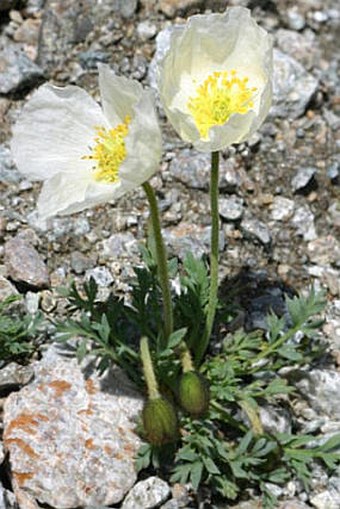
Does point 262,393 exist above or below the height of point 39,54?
below

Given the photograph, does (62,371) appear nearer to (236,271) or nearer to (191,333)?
(191,333)

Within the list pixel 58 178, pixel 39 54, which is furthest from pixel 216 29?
pixel 39 54

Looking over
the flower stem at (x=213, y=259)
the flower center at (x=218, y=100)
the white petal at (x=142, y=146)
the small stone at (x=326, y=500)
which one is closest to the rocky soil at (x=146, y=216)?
the small stone at (x=326, y=500)

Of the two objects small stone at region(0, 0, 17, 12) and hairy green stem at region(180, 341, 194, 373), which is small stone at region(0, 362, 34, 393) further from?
small stone at region(0, 0, 17, 12)

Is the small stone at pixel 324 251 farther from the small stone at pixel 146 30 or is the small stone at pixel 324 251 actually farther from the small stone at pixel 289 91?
the small stone at pixel 146 30

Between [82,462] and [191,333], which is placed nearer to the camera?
[82,462]

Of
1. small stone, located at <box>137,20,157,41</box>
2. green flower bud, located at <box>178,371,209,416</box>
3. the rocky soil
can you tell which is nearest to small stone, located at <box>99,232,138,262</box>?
the rocky soil

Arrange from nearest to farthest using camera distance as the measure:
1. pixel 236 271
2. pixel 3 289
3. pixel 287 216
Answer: pixel 3 289 < pixel 236 271 < pixel 287 216
